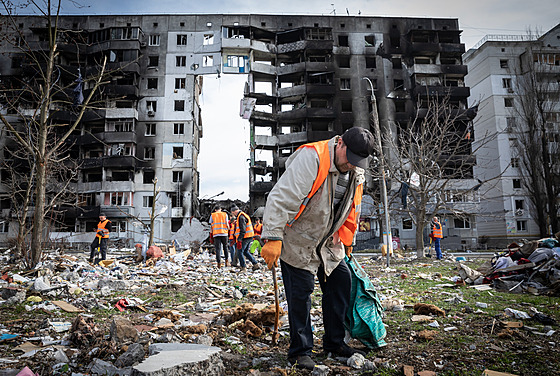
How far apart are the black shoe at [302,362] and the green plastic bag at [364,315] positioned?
0.62 m

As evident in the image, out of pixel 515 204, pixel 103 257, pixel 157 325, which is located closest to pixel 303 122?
pixel 515 204

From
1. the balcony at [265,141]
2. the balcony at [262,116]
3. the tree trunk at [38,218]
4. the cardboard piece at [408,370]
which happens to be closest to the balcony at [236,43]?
the balcony at [262,116]

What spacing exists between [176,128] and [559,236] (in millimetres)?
37569

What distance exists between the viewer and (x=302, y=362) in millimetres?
2789

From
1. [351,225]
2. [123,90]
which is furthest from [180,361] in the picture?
[123,90]

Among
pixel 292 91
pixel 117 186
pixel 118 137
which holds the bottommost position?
pixel 117 186

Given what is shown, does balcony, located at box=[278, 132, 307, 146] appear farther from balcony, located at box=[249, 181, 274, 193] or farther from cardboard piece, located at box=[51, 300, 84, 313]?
cardboard piece, located at box=[51, 300, 84, 313]

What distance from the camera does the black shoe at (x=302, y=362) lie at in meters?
2.76

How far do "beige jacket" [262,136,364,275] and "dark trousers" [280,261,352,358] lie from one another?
11 cm

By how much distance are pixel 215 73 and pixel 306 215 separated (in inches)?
1599

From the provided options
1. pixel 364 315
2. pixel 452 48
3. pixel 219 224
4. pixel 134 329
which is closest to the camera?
pixel 364 315

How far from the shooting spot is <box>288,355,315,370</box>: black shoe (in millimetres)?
2756

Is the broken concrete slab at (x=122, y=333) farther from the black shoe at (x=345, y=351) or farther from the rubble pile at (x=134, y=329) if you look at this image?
the black shoe at (x=345, y=351)

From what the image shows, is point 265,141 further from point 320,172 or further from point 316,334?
point 320,172
